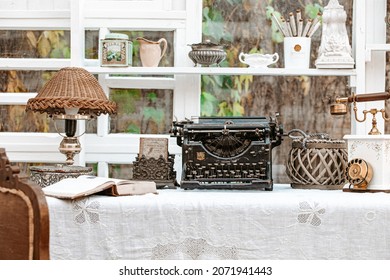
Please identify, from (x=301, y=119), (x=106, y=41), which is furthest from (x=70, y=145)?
(x=301, y=119)

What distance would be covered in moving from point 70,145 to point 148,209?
0.72 metres

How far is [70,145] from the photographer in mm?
3213

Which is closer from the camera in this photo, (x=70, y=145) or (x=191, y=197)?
(x=191, y=197)

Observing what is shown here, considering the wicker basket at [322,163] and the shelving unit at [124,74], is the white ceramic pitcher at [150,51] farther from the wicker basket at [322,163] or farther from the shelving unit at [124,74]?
the wicker basket at [322,163]

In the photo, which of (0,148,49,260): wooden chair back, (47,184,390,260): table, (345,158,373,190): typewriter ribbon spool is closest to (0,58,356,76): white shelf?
(345,158,373,190): typewriter ribbon spool

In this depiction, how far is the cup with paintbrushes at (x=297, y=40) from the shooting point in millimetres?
3486

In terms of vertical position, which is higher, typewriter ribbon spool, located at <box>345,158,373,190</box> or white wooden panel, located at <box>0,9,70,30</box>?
white wooden panel, located at <box>0,9,70,30</box>

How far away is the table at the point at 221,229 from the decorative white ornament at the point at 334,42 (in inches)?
37.8

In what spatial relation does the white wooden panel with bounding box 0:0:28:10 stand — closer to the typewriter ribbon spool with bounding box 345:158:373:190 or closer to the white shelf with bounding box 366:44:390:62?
the white shelf with bounding box 366:44:390:62

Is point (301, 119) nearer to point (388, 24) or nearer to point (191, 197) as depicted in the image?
point (388, 24)

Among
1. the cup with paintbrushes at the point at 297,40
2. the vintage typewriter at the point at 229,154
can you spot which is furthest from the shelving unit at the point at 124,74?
the vintage typewriter at the point at 229,154

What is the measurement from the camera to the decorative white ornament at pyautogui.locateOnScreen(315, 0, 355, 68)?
3418 mm

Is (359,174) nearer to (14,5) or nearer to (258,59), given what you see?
(258,59)

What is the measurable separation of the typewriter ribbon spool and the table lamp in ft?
3.70
